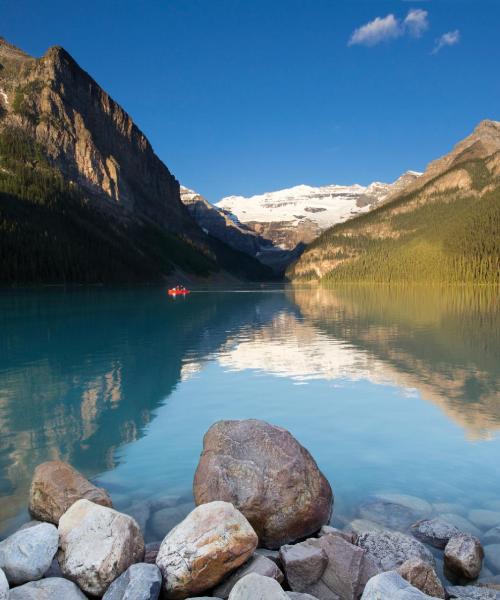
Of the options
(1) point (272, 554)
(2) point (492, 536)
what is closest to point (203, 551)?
(1) point (272, 554)

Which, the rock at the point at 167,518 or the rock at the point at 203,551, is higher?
the rock at the point at 203,551

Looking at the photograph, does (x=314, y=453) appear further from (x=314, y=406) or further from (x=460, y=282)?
(x=460, y=282)

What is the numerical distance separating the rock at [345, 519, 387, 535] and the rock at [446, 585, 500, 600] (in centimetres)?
221

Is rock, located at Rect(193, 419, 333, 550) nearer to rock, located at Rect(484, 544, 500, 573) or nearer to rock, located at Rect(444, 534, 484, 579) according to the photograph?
rock, located at Rect(444, 534, 484, 579)

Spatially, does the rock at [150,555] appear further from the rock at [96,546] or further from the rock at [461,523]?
the rock at [461,523]

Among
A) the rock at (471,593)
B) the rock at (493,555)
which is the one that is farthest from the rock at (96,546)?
the rock at (493,555)

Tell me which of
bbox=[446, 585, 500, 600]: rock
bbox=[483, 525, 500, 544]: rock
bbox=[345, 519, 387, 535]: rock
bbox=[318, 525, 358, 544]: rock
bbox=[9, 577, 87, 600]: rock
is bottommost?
bbox=[483, 525, 500, 544]: rock

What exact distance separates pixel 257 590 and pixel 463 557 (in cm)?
420

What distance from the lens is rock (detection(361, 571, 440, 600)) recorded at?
6.47m

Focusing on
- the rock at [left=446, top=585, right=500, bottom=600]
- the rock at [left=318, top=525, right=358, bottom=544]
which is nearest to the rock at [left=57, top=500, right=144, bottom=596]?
the rock at [left=318, top=525, right=358, bottom=544]

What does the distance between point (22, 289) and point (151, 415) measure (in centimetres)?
10830

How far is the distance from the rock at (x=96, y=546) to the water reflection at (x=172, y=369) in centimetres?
334

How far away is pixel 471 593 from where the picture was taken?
7.92 metres

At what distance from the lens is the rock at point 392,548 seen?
8867 mm
